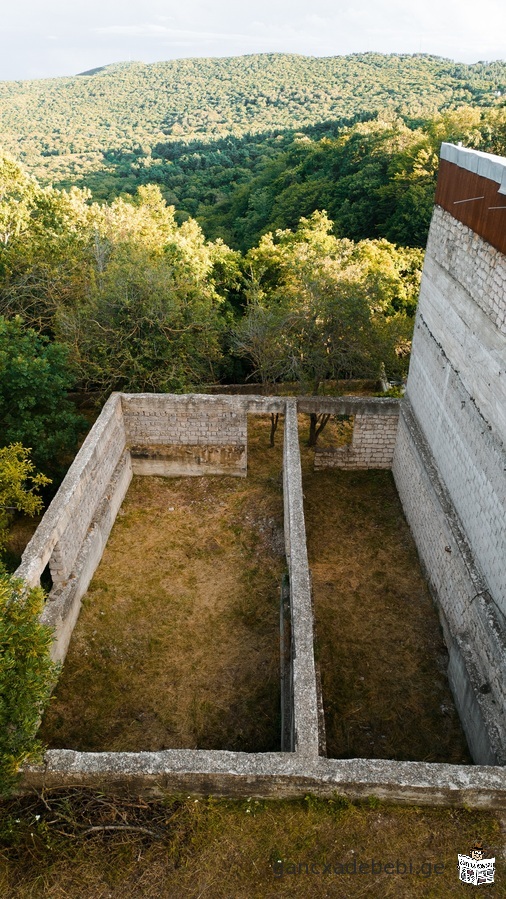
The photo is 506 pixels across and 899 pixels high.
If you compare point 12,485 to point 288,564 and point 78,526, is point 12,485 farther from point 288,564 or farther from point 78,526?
point 288,564

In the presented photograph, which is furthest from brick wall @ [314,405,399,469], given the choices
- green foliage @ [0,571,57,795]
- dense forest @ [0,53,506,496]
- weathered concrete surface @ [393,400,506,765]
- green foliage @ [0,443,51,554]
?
green foliage @ [0,571,57,795]

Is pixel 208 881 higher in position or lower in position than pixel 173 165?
lower

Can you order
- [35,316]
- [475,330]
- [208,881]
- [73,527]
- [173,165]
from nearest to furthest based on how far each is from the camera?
1. [208,881]
2. [475,330]
3. [73,527]
4. [35,316]
5. [173,165]

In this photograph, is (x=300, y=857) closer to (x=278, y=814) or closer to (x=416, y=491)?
(x=278, y=814)

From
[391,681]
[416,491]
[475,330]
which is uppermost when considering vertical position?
[475,330]

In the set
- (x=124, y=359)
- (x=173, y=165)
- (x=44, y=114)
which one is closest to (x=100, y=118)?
(x=44, y=114)

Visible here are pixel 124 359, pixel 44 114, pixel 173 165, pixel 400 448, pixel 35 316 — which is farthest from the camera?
pixel 44 114

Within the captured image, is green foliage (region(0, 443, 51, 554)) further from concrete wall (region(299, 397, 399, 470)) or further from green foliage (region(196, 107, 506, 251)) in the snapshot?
green foliage (region(196, 107, 506, 251))

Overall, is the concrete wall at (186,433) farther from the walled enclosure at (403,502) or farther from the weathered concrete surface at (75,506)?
the weathered concrete surface at (75,506)
